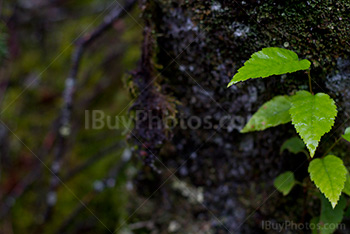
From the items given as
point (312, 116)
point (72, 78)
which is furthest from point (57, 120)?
point (312, 116)

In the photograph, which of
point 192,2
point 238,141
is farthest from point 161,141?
point 192,2

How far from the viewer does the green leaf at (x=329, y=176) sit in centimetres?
82

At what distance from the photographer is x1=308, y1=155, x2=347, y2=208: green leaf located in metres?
0.82

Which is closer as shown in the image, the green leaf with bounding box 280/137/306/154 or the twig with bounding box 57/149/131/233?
the green leaf with bounding box 280/137/306/154

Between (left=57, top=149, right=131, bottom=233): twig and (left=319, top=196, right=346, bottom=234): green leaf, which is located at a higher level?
(left=319, top=196, right=346, bottom=234): green leaf

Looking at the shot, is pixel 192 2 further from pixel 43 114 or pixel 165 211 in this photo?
pixel 43 114

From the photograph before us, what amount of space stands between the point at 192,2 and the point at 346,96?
0.72 m

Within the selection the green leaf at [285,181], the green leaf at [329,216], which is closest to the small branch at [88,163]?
the green leaf at [285,181]

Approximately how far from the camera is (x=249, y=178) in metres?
1.33

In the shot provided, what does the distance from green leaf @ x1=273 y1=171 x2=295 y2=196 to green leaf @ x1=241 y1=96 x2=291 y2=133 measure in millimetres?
298

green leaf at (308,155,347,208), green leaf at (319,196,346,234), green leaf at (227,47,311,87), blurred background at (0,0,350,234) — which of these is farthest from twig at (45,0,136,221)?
green leaf at (319,196,346,234)

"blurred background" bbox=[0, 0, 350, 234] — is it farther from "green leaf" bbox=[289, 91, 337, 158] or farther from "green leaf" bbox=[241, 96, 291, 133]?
"green leaf" bbox=[289, 91, 337, 158]

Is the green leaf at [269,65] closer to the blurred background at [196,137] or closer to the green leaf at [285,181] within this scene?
the blurred background at [196,137]

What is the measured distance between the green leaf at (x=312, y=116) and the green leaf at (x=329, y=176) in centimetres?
12
